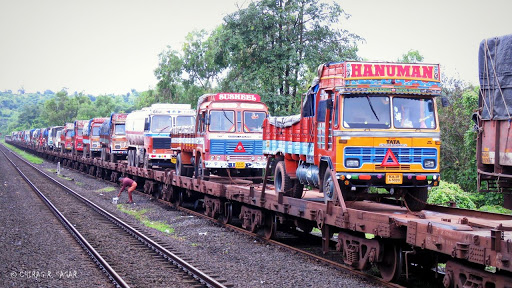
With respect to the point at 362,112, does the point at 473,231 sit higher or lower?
lower

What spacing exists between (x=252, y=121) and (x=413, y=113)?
902cm

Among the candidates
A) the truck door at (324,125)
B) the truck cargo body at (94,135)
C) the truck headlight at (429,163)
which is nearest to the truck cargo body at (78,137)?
the truck cargo body at (94,135)

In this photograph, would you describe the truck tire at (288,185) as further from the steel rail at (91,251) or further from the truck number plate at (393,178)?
the steel rail at (91,251)

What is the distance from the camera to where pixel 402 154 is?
11211 mm

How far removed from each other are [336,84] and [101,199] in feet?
57.6

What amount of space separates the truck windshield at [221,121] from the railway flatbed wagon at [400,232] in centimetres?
275

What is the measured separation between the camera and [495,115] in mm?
11477

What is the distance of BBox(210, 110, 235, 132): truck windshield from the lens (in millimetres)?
19719

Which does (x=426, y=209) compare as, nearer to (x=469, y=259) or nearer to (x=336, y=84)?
(x=336, y=84)

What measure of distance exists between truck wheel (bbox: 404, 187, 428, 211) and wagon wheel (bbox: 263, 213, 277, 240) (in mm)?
4323

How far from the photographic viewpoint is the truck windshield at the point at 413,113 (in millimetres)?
11273

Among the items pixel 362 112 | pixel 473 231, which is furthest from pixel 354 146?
pixel 473 231

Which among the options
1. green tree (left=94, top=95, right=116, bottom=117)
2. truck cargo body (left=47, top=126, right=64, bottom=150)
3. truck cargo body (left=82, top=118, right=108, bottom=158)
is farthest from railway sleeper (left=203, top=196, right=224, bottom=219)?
green tree (left=94, top=95, right=116, bottom=117)

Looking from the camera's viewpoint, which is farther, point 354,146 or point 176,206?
point 176,206
